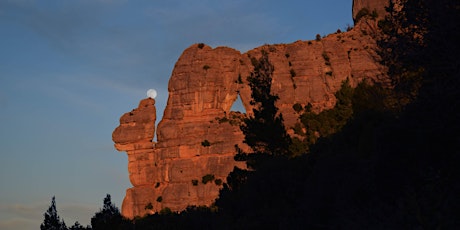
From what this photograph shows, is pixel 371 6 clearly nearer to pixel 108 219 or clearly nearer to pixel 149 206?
pixel 149 206

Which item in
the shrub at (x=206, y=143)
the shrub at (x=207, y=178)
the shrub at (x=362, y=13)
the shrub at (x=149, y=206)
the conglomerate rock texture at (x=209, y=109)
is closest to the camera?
the shrub at (x=207, y=178)

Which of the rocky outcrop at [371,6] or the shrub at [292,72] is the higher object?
the rocky outcrop at [371,6]

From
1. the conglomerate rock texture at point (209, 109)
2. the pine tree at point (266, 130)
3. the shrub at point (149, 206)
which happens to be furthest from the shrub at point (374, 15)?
the shrub at point (149, 206)

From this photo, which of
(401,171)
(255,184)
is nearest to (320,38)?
(255,184)

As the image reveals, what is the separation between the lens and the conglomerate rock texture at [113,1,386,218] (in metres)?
83.4

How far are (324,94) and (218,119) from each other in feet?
50.5

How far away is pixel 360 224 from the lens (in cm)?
2119

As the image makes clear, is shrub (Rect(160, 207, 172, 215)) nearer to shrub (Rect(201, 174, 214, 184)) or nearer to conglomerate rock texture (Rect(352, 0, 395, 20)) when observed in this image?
shrub (Rect(201, 174, 214, 184))

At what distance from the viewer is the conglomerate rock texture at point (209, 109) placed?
8338 cm

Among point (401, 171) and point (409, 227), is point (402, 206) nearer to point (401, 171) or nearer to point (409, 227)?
point (409, 227)

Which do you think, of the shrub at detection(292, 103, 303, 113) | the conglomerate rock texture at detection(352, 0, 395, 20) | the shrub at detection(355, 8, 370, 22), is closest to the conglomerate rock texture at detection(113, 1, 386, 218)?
the shrub at detection(292, 103, 303, 113)

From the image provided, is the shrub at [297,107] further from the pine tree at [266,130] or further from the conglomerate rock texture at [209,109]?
the pine tree at [266,130]

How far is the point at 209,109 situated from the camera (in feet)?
289

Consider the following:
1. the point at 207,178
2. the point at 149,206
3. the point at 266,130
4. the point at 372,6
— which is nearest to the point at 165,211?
the point at 207,178
